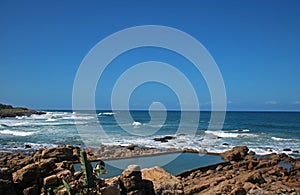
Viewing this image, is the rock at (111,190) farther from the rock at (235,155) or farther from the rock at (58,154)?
the rock at (235,155)

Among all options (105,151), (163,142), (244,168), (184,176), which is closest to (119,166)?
(184,176)

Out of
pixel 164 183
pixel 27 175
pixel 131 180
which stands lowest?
pixel 164 183

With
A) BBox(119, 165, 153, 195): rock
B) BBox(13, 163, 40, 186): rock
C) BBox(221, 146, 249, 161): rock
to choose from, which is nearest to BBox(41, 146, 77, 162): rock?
BBox(13, 163, 40, 186): rock

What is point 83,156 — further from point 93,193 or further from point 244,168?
point 244,168

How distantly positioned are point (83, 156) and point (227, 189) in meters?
7.18

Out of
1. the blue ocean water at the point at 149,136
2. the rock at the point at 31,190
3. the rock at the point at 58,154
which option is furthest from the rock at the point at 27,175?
the blue ocean water at the point at 149,136

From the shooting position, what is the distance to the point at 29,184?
29.2 feet

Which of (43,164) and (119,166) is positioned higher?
(43,164)

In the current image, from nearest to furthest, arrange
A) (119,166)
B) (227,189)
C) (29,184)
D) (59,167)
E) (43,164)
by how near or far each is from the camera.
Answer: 1. (29,184)
2. (43,164)
3. (59,167)
4. (227,189)
5. (119,166)

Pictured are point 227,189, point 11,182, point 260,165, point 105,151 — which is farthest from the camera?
point 105,151

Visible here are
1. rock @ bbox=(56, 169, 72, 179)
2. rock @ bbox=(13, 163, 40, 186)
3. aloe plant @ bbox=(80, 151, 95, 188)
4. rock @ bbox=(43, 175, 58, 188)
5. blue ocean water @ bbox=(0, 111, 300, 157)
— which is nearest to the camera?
aloe plant @ bbox=(80, 151, 95, 188)

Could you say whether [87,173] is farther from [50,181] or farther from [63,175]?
[50,181]

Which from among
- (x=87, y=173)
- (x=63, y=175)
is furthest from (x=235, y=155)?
(x=87, y=173)

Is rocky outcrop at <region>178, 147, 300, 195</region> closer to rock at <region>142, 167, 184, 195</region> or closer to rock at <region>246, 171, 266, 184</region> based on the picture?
rock at <region>246, 171, 266, 184</region>
